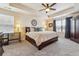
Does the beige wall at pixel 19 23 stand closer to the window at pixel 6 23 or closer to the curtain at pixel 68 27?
the window at pixel 6 23

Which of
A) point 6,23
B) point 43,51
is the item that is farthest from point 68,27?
point 6,23

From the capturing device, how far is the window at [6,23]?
646cm

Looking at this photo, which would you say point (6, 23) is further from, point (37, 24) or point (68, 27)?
point (68, 27)

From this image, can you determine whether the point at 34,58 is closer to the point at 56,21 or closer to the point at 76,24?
the point at 76,24

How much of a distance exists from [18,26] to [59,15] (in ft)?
12.2

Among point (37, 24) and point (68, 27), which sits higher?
point (37, 24)

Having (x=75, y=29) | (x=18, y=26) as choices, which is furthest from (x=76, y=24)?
(x=18, y=26)

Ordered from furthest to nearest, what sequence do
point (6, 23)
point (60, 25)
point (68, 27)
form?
1. point (60, 25)
2. point (68, 27)
3. point (6, 23)

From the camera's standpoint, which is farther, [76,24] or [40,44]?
[76,24]

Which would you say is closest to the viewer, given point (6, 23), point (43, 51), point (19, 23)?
point (43, 51)

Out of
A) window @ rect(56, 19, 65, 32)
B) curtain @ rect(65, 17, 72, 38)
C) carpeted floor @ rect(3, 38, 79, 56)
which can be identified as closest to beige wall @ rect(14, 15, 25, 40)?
carpeted floor @ rect(3, 38, 79, 56)

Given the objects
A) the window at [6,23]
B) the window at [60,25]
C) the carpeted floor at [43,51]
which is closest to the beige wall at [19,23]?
the window at [6,23]

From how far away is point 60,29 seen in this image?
348 inches

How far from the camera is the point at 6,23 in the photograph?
6.77 m
